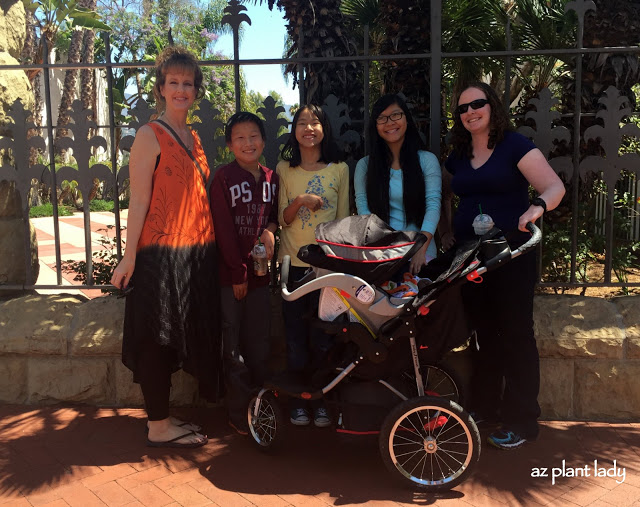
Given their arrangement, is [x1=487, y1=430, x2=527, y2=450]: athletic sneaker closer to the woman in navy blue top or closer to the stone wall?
the woman in navy blue top

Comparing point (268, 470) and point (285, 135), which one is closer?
point (268, 470)

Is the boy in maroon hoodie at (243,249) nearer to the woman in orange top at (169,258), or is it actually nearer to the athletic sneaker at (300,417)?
the woman in orange top at (169,258)

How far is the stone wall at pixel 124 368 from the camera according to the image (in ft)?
11.7

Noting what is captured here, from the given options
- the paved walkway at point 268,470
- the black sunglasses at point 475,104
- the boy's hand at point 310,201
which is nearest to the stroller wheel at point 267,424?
the paved walkway at point 268,470

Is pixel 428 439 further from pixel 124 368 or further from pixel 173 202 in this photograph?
pixel 124 368

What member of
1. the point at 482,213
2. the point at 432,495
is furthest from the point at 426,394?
the point at 482,213

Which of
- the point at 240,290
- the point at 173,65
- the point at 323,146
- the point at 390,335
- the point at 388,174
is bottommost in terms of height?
the point at 390,335

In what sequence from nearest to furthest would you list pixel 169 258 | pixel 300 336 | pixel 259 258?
pixel 169 258 → pixel 259 258 → pixel 300 336

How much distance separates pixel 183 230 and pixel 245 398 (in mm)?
1045

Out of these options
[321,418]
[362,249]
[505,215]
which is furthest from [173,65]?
[321,418]

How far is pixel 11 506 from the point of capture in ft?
8.93

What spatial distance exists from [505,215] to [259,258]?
138cm

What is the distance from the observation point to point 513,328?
3.14 meters

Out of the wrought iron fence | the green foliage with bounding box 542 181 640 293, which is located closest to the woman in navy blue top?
the wrought iron fence
